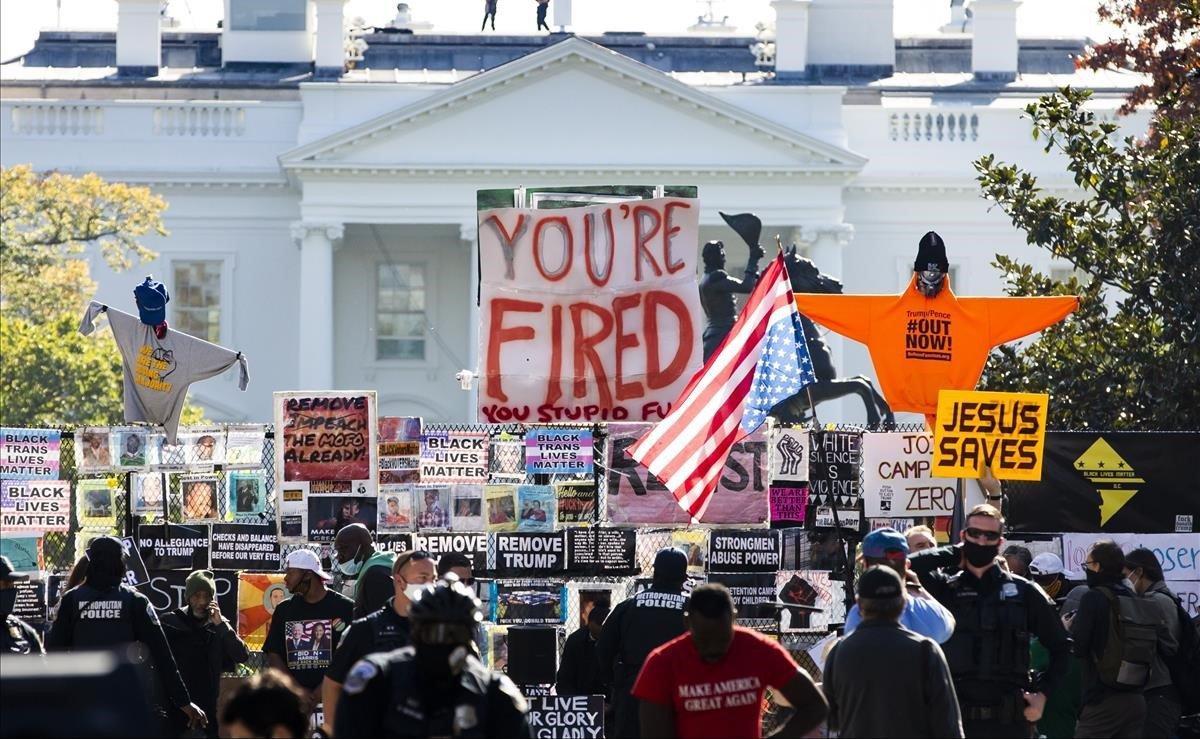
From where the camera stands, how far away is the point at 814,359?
24547 millimetres

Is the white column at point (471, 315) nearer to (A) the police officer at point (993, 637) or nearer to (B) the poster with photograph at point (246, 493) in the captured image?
(B) the poster with photograph at point (246, 493)

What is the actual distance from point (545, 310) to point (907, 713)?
4.99 metres

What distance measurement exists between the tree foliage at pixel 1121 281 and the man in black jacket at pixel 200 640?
7.53 metres

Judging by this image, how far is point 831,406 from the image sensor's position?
47.0 m

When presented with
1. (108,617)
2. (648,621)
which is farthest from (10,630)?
(648,621)

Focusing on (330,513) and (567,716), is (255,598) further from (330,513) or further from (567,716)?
(567,716)

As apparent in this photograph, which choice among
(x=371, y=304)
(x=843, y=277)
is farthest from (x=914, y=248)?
(x=371, y=304)

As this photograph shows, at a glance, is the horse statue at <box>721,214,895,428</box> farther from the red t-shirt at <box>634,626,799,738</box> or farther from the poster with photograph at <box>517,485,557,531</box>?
the red t-shirt at <box>634,626,799,738</box>

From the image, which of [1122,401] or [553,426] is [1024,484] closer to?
[553,426]

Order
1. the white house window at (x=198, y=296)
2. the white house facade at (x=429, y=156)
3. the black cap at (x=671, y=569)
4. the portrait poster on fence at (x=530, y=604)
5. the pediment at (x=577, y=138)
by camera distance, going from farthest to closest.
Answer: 1. the white house window at (x=198, y=296)
2. the white house facade at (x=429, y=156)
3. the pediment at (x=577, y=138)
4. the portrait poster on fence at (x=530, y=604)
5. the black cap at (x=671, y=569)

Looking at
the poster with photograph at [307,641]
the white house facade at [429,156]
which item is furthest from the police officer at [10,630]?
the white house facade at [429,156]

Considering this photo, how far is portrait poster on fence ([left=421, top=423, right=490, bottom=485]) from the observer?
12180 millimetres

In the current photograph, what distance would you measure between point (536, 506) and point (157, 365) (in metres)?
2.22

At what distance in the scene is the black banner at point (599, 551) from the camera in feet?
38.4
